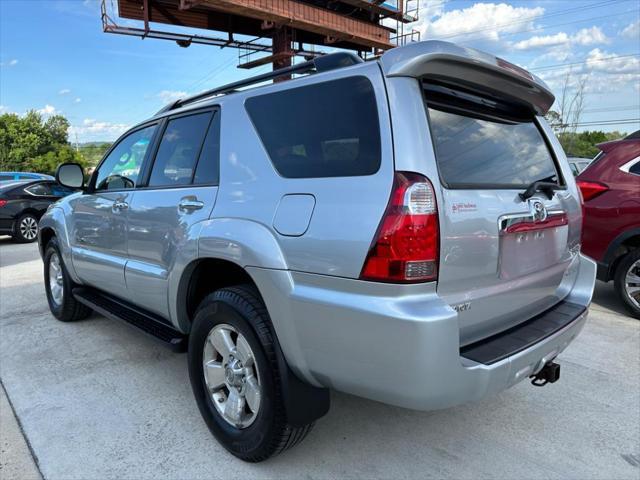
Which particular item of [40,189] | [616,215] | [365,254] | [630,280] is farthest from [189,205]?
[40,189]

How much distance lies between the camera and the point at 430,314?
1824mm

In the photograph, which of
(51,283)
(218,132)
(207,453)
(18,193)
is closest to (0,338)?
(51,283)

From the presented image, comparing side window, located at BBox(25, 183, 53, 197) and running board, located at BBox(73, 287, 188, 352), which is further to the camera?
side window, located at BBox(25, 183, 53, 197)

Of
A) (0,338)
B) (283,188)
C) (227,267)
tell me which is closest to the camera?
(283,188)

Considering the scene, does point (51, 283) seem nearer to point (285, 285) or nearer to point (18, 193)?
point (285, 285)

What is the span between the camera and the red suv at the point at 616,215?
15.9ft

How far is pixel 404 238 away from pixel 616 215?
415 cm

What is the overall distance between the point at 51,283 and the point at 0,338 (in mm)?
794

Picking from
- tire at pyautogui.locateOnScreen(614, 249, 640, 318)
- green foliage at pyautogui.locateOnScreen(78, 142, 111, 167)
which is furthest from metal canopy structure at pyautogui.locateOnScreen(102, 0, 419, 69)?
tire at pyautogui.locateOnScreen(614, 249, 640, 318)

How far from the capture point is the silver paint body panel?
73.4 inches

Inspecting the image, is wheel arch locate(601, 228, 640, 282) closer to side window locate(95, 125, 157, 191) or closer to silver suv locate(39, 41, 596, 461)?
silver suv locate(39, 41, 596, 461)

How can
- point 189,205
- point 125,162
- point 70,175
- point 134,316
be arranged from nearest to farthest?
point 189,205
point 134,316
point 125,162
point 70,175

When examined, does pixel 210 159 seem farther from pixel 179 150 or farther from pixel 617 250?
pixel 617 250

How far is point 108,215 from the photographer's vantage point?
12.3 feet
